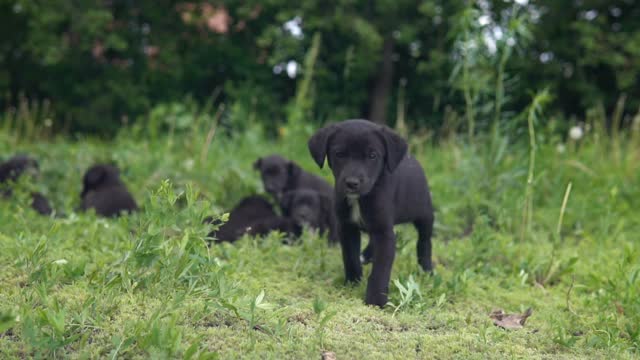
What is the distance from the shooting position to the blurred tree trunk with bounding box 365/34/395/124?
19719mm

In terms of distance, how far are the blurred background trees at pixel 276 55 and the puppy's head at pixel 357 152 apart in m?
12.8

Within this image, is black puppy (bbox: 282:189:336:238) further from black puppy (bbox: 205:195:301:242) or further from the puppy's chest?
the puppy's chest

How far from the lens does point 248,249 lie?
5742 mm

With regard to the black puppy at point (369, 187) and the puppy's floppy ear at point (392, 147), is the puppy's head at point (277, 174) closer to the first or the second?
the black puppy at point (369, 187)

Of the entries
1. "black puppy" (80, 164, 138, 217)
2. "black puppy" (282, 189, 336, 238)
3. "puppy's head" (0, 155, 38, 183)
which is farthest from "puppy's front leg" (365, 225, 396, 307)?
"puppy's head" (0, 155, 38, 183)

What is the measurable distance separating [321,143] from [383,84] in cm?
1576

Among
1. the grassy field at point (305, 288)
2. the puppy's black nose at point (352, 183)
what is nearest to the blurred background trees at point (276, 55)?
the grassy field at point (305, 288)

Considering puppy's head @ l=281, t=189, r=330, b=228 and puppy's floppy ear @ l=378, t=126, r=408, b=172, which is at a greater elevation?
puppy's floppy ear @ l=378, t=126, r=408, b=172

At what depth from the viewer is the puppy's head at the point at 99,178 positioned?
784cm

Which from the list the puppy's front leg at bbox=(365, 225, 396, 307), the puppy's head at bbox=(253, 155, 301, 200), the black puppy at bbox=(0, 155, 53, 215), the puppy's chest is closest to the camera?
the puppy's front leg at bbox=(365, 225, 396, 307)

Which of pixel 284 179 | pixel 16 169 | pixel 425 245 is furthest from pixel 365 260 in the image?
pixel 16 169

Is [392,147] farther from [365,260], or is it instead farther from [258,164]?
[258,164]

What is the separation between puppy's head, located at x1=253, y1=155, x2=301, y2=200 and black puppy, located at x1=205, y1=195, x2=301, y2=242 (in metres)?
0.70

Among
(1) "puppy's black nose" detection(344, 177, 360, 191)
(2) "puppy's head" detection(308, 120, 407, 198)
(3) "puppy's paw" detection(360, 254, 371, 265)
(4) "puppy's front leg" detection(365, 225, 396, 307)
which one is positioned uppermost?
(2) "puppy's head" detection(308, 120, 407, 198)
